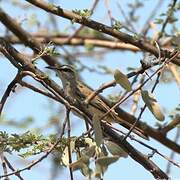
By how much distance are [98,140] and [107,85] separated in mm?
561

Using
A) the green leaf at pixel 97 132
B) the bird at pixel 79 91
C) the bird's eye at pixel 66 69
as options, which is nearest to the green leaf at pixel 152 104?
the green leaf at pixel 97 132

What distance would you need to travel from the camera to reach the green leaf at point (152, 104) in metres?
2.07

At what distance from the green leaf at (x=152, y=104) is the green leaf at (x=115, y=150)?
167mm

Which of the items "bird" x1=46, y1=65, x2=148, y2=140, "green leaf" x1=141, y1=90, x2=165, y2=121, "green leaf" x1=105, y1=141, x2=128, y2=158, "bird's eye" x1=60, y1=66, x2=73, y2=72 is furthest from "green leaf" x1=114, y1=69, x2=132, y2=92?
"bird's eye" x1=60, y1=66, x2=73, y2=72

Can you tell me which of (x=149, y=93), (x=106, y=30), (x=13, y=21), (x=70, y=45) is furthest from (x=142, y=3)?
(x=149, y=93)

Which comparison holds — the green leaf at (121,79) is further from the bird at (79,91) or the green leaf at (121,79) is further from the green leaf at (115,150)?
the bird at (79,91)

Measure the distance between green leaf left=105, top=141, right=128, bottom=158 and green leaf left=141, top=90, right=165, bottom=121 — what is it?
167mm

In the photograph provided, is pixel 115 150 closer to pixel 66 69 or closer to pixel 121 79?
pixel 121 79

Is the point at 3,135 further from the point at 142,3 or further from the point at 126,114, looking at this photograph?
the point at 142,3

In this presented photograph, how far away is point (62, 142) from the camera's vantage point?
221cm

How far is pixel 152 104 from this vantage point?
2088 mm

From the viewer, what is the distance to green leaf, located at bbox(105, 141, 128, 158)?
1989mm

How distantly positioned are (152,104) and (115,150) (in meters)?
0.21

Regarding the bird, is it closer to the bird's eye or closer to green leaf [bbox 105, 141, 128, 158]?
the bird's eye
